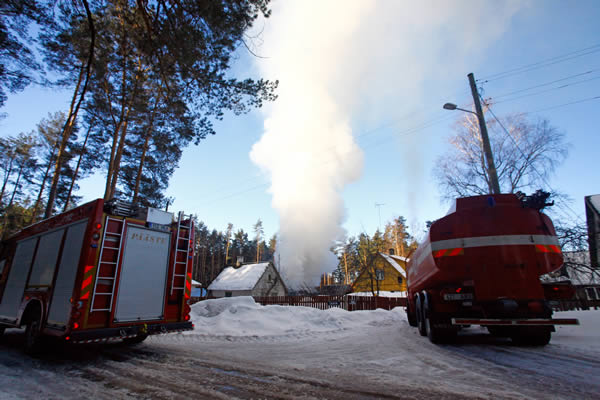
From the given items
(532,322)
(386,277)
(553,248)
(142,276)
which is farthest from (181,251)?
(386,277)

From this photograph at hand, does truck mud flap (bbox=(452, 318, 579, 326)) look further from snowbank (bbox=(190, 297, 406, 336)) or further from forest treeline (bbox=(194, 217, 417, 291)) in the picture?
forest treeline (bbox=(194, 217, 417, 291))

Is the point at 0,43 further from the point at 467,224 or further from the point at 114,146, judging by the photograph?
the point at 467,224

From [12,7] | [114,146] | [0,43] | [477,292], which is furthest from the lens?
[114,146]

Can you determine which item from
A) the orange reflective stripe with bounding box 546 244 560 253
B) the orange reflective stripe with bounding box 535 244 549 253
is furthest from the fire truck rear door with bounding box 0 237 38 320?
the orange reflective stripe with bounding box 546 244 560 253

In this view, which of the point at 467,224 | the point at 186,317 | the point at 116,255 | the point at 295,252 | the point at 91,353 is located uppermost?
the point at 295,252

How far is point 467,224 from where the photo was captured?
5.84 meters

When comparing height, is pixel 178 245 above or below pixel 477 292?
above

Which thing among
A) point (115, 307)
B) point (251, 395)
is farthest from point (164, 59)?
point (251, 395)

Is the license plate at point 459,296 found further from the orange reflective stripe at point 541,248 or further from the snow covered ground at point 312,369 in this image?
the orange reflective stripe at point 541,248

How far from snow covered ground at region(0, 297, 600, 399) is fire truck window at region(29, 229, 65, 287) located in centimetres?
143

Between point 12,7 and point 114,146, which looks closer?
point 12,7

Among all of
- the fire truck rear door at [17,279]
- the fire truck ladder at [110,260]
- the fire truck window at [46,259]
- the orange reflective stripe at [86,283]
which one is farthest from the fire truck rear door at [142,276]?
the fire truck rear door at [17,279]

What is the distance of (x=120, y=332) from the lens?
16.4 feet

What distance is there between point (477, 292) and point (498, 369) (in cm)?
184
